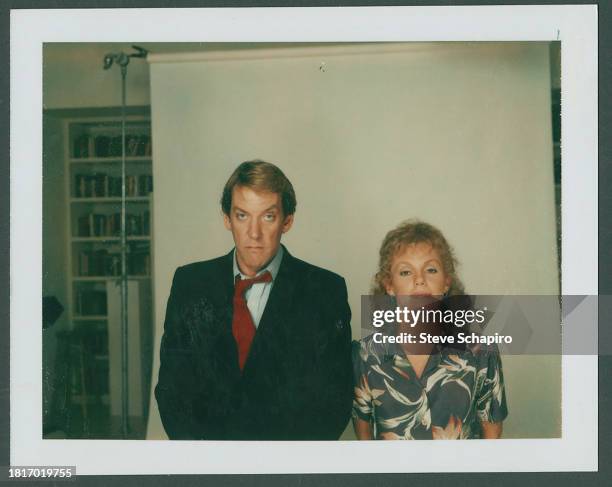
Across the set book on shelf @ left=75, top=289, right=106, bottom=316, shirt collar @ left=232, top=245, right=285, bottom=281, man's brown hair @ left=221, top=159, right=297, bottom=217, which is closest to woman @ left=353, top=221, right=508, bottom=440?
shirt collar @ left=232, top=245, right=285, bottom=281

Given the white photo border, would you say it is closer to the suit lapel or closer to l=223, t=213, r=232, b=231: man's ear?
the suit lapel

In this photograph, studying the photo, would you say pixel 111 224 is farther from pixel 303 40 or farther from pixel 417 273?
pixel 417 273

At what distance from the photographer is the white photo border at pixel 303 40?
2105 millimetres

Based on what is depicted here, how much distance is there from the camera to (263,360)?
2.09m

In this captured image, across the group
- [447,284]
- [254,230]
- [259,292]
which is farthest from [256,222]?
[447,284]

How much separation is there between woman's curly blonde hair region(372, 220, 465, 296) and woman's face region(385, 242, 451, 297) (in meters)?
0.01

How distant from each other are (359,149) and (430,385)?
2.98 feet

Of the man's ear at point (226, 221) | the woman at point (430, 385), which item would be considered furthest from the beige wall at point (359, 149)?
the woman at point (430, 385)

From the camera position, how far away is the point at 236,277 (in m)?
2.12

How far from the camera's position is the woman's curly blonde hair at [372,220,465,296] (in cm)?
207

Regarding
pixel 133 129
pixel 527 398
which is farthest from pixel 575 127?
pixel 133 129

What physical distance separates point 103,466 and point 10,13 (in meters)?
1.72

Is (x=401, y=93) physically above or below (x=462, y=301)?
above
